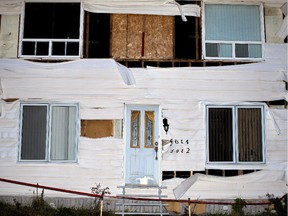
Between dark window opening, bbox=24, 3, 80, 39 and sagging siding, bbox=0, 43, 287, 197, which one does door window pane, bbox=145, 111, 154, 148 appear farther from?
dark window opening, bbox=24, 3, 80, 39

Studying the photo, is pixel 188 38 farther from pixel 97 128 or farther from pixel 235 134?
pixel 97 128

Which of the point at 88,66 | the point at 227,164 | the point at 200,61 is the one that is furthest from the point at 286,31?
the point at 88,66

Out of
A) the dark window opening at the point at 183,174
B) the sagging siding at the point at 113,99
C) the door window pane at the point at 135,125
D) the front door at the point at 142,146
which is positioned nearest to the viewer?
the sagging siding at the point at 113,99

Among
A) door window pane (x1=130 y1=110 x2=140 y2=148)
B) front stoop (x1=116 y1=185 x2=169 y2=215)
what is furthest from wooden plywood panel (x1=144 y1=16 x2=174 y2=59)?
front stoop (x1=116 y1=185 x2=169 y2=215)

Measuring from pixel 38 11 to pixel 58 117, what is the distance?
131 inches

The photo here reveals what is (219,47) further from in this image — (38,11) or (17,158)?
(17,158)

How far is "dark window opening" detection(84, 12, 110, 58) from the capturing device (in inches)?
440

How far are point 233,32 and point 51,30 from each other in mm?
5493

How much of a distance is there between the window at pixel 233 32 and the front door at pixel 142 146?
8.65 feet

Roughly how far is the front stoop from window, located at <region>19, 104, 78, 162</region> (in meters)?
1.81

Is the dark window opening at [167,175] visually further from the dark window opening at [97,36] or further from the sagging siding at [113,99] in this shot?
the dark window opening at [97,36]

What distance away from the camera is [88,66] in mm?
10719

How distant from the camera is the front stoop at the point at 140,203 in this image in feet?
32.9

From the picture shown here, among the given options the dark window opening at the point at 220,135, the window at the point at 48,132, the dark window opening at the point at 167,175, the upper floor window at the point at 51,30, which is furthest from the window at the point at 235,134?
the upper floor window at the point at 51,30
